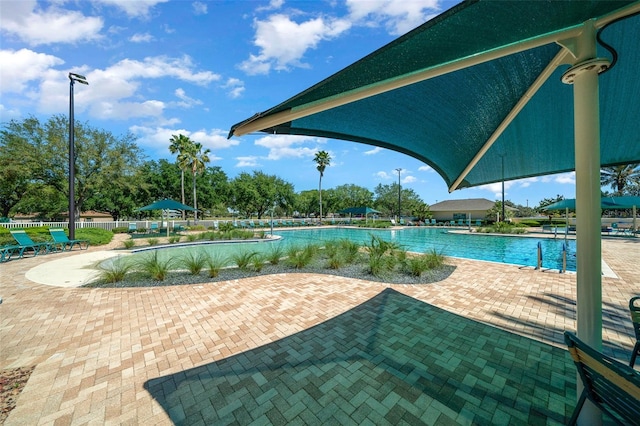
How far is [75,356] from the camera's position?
2.73 m

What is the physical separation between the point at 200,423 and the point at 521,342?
3447 millimetres

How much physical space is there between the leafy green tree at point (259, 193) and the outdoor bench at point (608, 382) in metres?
36.5

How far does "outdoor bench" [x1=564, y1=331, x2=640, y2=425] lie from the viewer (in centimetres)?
108

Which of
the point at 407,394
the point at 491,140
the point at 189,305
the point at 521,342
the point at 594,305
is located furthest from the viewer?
the point at 189,305

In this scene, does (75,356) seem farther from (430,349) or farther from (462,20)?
(462,20)

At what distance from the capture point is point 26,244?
9.00m

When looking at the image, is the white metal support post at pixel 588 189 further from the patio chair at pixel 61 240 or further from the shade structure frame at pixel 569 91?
the patio chair at pixel 61 240

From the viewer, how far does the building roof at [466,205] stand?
41562 mm

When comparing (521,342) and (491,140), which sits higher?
(491,140)

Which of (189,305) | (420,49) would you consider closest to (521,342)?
(420,49)

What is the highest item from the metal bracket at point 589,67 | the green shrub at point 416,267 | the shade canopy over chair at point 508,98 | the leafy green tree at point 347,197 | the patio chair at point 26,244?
the leafy green tree at point 347,197

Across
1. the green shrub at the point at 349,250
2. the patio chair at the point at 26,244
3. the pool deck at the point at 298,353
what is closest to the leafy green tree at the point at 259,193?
the patio chair at the point at 26,244

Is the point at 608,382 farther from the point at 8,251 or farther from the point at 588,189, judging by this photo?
the point at 8,251

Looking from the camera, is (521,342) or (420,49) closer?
(420,49)
